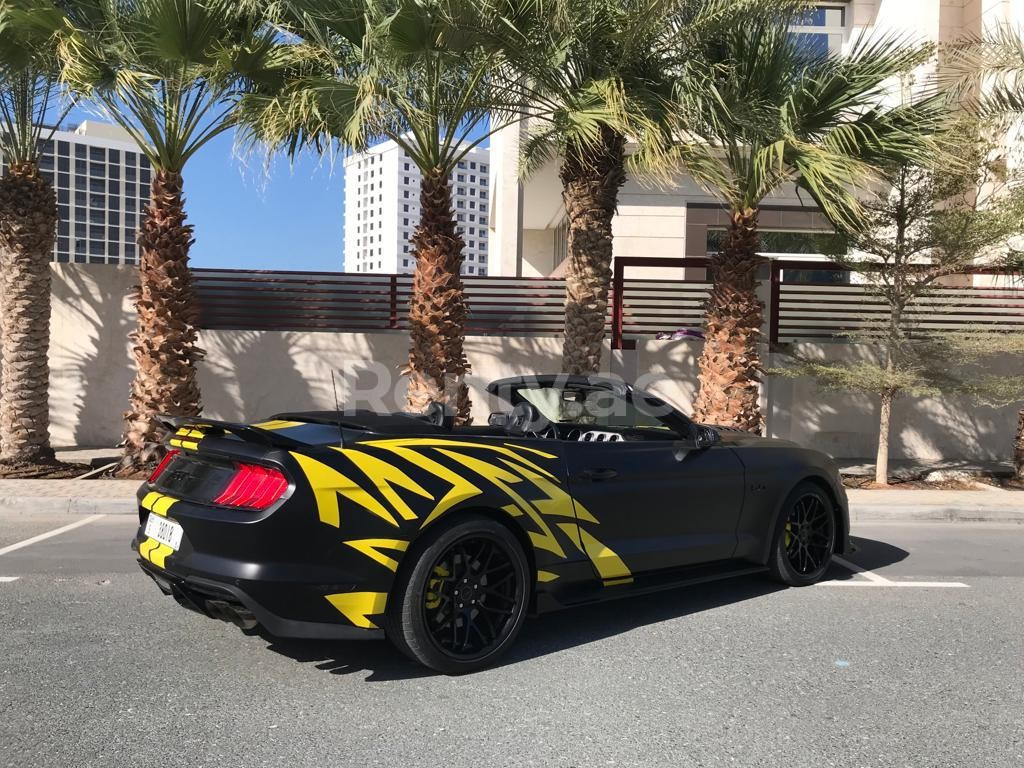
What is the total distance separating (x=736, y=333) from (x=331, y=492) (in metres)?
7.60

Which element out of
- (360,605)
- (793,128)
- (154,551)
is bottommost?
(360,605)

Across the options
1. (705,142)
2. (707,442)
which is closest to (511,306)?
(705,142)

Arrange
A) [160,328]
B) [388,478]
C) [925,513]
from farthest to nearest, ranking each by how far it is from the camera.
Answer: [160,328] < [925,513] < [388,478]

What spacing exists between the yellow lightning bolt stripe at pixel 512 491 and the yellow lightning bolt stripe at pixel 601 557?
0.33 feet

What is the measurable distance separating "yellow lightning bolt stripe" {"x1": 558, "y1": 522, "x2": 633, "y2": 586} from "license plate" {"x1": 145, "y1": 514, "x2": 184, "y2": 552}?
1815mm

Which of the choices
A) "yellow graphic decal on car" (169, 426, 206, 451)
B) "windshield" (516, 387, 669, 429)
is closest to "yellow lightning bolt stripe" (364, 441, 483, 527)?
"yellow graphic decal on car" (169, 426, 206, 451)

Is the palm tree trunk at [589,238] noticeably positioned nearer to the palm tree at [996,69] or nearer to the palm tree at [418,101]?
the palm tree at [418,101]

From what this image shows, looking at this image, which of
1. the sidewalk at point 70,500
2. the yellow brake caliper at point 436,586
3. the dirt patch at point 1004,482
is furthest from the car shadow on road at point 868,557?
the sidewalk at point 70,500

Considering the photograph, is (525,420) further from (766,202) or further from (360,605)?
(766,202)

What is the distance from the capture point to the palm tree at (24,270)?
32.2 ft

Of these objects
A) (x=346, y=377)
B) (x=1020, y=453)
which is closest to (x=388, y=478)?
(x=346, y=377)

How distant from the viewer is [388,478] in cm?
382

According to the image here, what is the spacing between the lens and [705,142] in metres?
10.5

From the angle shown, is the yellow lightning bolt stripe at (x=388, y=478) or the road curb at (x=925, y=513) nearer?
the yellow lightning bolt stripe at (x=388, y=478)
